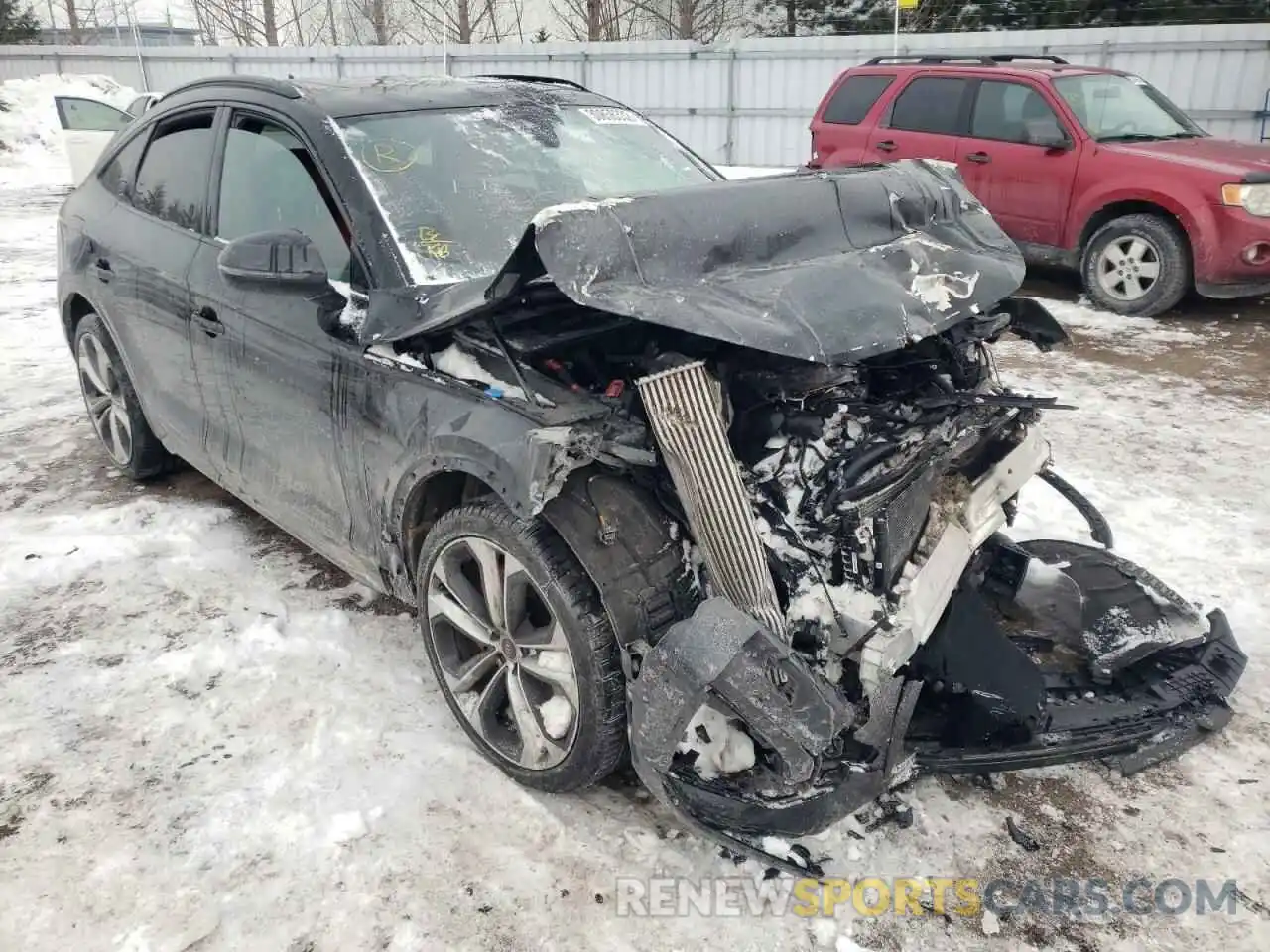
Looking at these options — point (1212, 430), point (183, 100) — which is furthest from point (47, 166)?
point (1212, 430)

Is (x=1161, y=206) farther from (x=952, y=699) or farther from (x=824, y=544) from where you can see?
(x=824, y=544)

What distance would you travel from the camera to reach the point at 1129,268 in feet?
24.6

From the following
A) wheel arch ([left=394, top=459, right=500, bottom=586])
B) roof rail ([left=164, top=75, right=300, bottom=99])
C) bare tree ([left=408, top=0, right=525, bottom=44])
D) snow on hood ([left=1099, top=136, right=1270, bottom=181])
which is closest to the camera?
wheel arch ([left=394, top=459, right=500, bottom=586])

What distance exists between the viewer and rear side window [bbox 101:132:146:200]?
4133 mm

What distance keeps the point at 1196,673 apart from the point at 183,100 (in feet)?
14.4

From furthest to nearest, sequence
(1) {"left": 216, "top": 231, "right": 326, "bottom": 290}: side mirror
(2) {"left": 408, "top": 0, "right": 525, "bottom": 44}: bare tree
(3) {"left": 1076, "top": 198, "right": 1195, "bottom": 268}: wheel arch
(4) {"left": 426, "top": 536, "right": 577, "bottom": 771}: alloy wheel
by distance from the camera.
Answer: (2) {"left": 408, "top": 0, "right": 525, "bottom": 44}: bare tree < (3) {"left": 1076, "top": 198, "right": 1195, "bottom": 268}: wheel arch < (1) {"left": 216, "top": 231, "right": 326, "bottom": 290}: side mirror < (4) {"left": 426, "top": 536, "right": 577, "bottom": 771}: alloy wheel

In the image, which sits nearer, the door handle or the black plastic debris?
the black plastic debris

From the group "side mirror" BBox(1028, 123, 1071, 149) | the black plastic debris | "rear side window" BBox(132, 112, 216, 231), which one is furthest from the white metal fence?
the black plastic debris

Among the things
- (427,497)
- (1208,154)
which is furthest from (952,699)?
(1208,154)

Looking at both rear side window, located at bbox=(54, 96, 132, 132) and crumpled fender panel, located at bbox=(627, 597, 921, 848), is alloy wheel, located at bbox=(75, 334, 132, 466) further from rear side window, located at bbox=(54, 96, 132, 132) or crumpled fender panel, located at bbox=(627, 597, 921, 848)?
rear side window, located at bbox=(54, 96, 132, 132)

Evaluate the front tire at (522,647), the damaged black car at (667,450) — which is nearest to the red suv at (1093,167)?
the damaged black car at (667,450)

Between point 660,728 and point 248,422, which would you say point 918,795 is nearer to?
point 660,728

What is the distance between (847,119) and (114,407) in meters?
7.35

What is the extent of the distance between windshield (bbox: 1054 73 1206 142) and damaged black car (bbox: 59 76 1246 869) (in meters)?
5.35
